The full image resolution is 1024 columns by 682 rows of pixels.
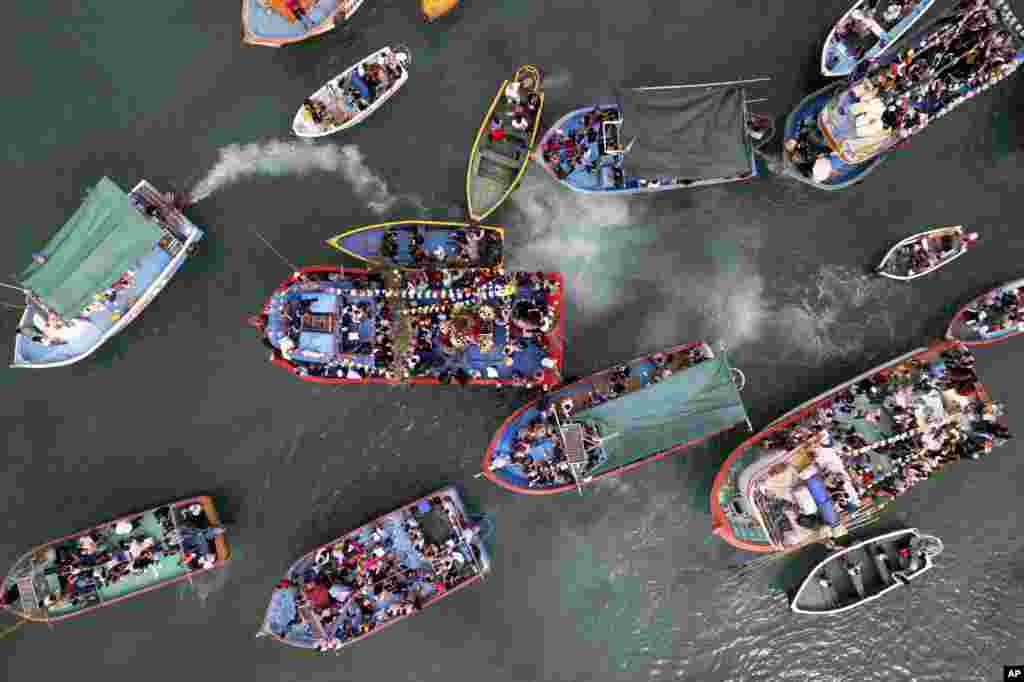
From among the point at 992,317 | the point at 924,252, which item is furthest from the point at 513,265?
the point at 992,317

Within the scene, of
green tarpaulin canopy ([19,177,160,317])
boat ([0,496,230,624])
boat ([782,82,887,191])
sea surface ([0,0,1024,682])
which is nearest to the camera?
green tarpaulin canopy ([19,177,160,317])

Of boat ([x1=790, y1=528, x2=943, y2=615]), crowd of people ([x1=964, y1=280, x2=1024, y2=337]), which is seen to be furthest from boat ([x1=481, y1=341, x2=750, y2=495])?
crowd of people ([x1=964, y1=280, x2=1024, y2=337])

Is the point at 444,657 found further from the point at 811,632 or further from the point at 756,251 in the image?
the point at 756,251

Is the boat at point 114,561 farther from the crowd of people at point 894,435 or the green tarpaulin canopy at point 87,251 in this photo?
the crowd of people at point 894,435

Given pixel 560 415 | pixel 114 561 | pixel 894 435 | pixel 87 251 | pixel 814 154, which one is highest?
pixel 87 251

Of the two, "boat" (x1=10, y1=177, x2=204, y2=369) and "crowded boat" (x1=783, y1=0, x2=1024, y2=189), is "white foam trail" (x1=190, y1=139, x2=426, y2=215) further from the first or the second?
"crowded boat" (x1=783, y1=0, x2=1024, y2=189)

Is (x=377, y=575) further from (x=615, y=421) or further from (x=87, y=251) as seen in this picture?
(x=87, y=251)

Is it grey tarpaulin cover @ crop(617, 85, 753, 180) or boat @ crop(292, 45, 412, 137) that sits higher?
boat @ crop(292, 45, 412, 137)
